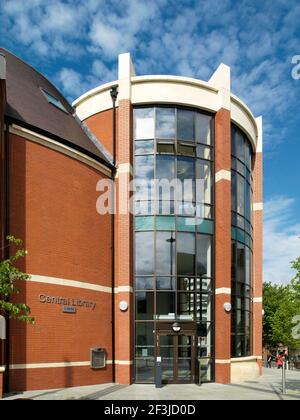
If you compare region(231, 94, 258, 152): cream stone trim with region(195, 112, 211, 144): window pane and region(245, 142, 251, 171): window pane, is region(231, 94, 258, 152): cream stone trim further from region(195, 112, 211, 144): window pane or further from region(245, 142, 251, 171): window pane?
region(195, 112, 211, 144): window pane

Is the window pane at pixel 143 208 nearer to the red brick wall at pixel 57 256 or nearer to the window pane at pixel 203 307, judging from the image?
the red brick wall at pixel 57 256

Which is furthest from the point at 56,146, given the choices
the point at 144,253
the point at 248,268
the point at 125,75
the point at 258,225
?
the point at 258,225

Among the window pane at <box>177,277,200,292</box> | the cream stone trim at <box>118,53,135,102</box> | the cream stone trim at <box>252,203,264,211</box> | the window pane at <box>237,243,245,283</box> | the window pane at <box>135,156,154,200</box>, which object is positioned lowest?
the window pane at <box>177,277,200,292</box>

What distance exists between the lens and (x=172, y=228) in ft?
67.1

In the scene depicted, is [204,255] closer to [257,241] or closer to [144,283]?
[144,283]

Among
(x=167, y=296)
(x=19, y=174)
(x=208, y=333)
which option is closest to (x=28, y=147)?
(x=19, y=174)

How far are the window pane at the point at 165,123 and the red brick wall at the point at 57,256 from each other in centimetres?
Result: 354

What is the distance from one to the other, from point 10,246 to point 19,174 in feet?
8.73

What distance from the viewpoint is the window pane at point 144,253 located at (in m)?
20.2

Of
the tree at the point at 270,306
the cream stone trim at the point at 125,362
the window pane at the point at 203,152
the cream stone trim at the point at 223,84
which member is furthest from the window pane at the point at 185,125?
the tree at the point at 270,306

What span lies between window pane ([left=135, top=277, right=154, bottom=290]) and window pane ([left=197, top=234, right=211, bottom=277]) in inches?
85.1

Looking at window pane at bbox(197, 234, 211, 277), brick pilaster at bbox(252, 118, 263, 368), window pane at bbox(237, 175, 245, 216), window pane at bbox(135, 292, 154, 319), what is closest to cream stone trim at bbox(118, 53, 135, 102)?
window pane at bbox(237, 175, 245, 216)

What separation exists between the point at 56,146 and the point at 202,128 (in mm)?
7155

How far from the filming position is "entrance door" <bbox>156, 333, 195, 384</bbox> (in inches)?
754
